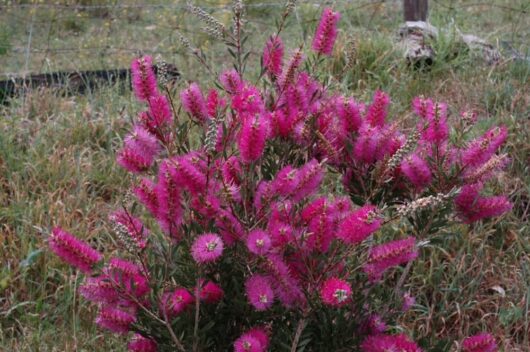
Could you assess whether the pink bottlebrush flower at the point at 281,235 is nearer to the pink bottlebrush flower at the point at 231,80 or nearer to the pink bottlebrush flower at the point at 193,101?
the pink bottlebrush flower at the point at 193,101

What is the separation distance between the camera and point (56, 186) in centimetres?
358

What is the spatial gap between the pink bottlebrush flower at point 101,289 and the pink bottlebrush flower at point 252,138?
1.47 ft

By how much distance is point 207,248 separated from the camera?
5.36 ft

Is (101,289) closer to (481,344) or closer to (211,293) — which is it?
(211,293)

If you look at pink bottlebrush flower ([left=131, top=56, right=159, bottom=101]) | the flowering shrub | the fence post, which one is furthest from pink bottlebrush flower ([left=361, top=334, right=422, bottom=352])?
the fence post

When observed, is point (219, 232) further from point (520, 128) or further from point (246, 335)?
point (520, 128)

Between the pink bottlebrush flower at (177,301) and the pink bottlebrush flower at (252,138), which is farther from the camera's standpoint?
the pink bottlebrush flower at (177,301)

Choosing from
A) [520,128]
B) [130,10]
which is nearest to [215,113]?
[520,128]

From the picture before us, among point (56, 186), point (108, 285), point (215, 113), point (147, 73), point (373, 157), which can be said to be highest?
point (147, 73)

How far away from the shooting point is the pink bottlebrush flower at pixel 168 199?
169cm

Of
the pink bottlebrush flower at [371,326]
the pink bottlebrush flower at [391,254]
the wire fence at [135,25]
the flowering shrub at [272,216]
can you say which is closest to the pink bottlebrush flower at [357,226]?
the flowering shrub at [272,216]

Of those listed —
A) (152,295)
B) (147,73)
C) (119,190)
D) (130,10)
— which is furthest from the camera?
(130,10)

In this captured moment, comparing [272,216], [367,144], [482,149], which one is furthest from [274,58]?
[482,149]

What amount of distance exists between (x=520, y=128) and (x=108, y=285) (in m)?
2.45
